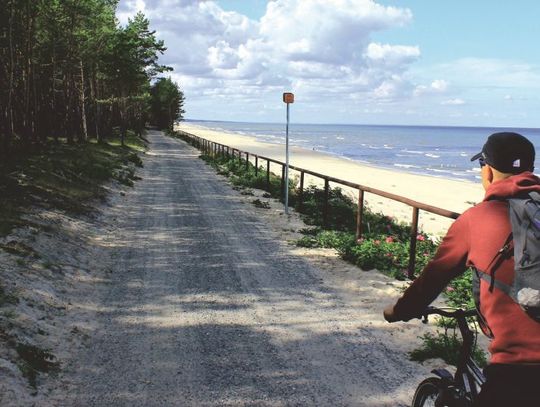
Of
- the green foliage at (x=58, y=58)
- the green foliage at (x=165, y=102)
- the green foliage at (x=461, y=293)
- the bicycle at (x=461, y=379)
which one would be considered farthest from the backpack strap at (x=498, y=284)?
the green foliage at (x=165, y=102)

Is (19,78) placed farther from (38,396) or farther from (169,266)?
(38,396)

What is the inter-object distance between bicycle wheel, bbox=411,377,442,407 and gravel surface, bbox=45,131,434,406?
3.53ft

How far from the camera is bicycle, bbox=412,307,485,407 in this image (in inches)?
92.0

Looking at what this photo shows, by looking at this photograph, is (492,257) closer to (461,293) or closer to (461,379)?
(461,379)

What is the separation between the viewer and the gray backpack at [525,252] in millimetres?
1688

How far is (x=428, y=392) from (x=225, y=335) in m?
2.87

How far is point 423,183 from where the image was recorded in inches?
1253

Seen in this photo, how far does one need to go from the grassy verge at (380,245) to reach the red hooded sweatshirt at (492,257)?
3.02 metres

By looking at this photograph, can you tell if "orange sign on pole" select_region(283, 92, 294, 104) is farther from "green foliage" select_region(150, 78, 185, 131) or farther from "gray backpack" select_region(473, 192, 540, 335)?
"green foliage" select_region(150, 78, 185, 131)

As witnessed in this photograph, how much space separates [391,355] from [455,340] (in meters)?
0.69

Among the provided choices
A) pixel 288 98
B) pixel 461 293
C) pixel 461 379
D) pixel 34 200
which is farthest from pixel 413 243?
pixel 34 200

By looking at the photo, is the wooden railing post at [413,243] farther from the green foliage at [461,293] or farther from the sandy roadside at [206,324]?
the green foliage at [461,293]

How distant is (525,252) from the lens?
1.70 m

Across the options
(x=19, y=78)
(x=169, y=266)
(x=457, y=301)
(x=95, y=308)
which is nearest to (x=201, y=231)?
(x=169, y=266)
